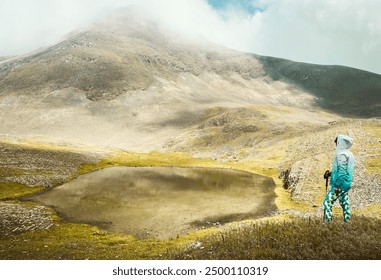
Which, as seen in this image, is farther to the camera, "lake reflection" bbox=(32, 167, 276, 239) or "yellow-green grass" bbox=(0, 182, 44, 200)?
"yellow-green grass" bbox=(0, 182, 44, 200)

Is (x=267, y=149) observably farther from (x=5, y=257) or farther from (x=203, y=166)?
(x=5, y=257)

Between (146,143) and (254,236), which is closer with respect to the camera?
(254,236)

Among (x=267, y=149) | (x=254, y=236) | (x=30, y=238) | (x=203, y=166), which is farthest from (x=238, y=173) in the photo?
(x=254, y=236)

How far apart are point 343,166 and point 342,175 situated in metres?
0.52

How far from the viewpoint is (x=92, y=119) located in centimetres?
19812

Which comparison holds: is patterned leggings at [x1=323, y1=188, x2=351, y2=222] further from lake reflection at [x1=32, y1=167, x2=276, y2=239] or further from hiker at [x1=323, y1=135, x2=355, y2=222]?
lake reflection at [x1=32, y1=167, x2=276, y2=239]

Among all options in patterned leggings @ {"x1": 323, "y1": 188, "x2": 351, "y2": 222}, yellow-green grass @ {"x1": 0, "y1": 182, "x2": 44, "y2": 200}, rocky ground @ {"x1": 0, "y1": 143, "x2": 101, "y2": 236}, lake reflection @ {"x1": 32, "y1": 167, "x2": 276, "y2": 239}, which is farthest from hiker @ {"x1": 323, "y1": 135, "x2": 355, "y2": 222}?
yellow-green grass @ {"x1": 0, "y1": 182, "x2": 44, "y2": 200}

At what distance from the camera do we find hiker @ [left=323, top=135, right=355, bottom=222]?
1762 cm

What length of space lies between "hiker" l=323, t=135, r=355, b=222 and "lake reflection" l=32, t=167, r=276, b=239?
55.9 feet

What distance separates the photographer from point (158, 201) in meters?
45.1

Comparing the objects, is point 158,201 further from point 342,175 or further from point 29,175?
point 342,175

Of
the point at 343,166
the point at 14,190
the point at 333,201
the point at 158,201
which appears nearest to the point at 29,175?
the point at 14,190

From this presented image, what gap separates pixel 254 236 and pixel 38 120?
19517 cm

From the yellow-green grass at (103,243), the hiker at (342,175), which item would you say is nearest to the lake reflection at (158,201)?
the yellow-green grass at (103,243)
